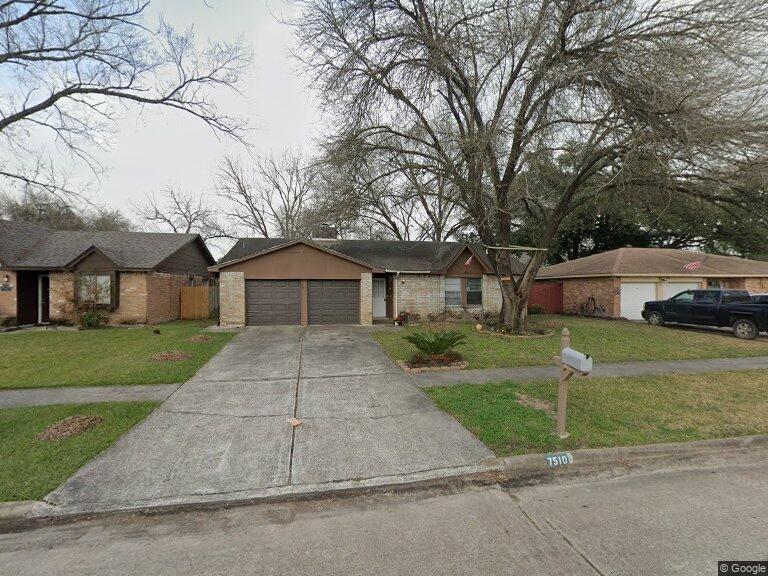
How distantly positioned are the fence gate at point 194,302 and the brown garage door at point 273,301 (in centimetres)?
519

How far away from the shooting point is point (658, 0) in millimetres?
8961

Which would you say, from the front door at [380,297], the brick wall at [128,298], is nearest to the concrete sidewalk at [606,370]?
the front door at [380,297]

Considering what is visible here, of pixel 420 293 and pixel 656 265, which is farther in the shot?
pixel 656 265

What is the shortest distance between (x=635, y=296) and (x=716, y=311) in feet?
17.4

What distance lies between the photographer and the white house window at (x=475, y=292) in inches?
709

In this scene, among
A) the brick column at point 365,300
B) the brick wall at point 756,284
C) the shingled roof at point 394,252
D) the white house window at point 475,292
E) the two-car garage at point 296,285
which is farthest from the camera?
the brick wall at point 756,284

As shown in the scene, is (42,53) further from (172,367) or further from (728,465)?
(728,465)

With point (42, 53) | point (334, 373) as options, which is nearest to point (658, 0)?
point (334, 373)

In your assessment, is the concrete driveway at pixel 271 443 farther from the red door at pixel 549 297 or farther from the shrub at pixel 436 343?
the red door at pixel 549 297

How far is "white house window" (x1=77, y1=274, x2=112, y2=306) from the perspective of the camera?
49.8 ft

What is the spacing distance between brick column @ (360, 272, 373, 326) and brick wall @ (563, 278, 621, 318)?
1294 centimetres

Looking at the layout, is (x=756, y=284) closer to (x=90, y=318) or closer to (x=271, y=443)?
(x=271, y=443)

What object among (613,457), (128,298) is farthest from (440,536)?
(128,298)

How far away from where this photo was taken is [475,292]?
18031mm
